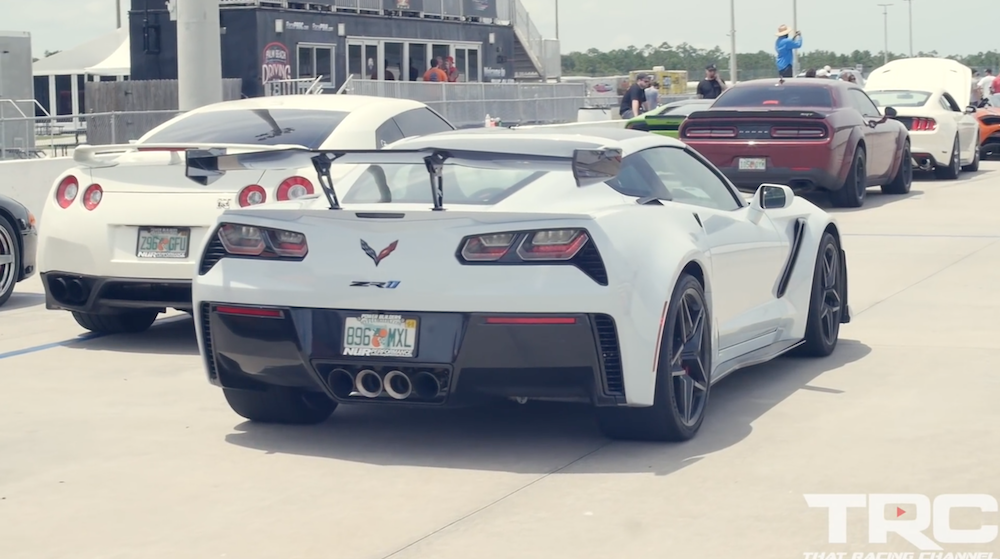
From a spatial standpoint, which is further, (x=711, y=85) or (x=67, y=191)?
(x=711, y=85)

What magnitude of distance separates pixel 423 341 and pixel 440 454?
1.82 feet

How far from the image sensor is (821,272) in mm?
7516

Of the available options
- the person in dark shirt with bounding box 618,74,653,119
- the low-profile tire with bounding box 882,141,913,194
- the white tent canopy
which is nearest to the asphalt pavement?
the low-profile tire with bounding box 882,141,913,194

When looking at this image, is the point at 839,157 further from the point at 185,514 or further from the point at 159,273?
the point at 185,514

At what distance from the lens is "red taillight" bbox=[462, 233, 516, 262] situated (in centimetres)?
536

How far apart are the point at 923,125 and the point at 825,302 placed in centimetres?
1450

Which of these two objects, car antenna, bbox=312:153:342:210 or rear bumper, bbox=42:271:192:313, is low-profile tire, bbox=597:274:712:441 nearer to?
car antenna, bbox=312:153:342:210

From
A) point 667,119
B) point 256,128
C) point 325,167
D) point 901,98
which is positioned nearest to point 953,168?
point 901,98

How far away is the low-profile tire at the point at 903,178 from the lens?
19.0m

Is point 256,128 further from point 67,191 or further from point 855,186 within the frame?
point 855,186

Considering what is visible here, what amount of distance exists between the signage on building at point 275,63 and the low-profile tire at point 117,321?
76.5 ft

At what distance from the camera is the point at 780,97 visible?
17.0 m

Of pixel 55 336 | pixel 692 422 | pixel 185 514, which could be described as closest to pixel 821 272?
pixel 692 422

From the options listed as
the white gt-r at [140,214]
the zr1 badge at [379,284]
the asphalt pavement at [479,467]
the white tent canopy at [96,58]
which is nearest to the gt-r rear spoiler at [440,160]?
the zr1 badge at [379,284]
